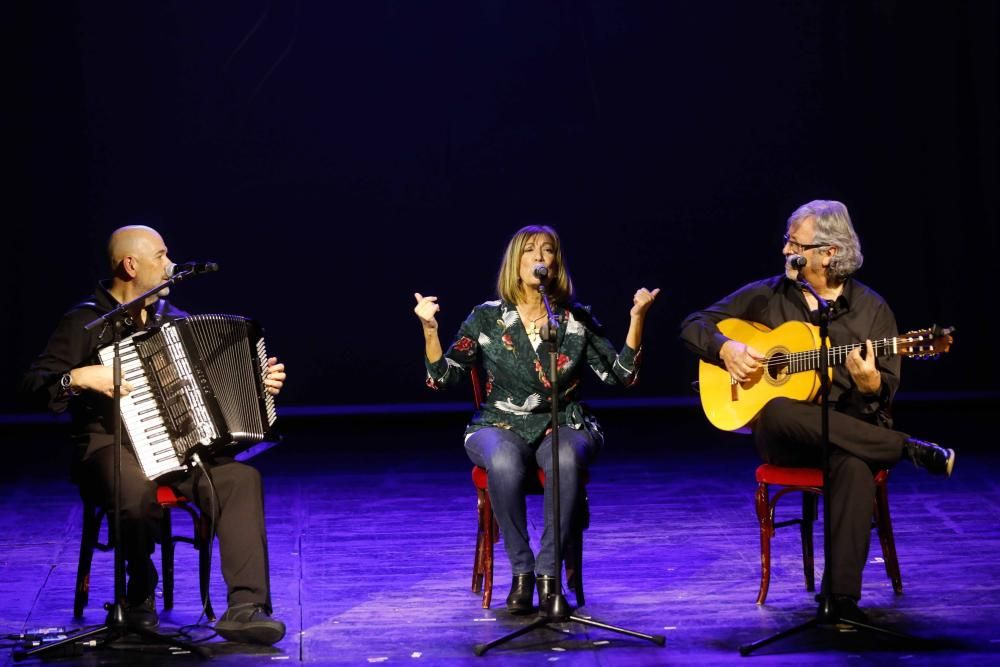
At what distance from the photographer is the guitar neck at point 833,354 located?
389 centimetres

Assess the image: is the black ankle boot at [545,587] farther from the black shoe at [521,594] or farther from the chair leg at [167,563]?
the chair leg at [167,563]

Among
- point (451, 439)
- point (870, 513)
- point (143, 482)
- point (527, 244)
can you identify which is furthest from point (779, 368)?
point (451, 439)

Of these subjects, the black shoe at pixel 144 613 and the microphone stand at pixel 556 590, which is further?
the black shoe at pixel 144 613

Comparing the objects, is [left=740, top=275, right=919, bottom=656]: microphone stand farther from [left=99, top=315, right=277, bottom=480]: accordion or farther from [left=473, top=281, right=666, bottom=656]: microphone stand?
[left=99, top=315, right=277, bottom=480]: accordion

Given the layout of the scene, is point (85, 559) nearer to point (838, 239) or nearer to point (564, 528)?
point (564, 528)

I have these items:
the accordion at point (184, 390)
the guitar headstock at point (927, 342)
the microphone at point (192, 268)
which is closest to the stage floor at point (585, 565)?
the accordion at point (184, 390)

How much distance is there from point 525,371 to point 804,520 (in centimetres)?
106

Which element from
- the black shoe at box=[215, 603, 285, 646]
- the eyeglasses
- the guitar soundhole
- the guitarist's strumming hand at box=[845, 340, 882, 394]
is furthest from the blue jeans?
the eyeglasses

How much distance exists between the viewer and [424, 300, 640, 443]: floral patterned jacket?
437 centimetres

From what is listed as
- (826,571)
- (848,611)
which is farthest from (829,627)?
(826,571)

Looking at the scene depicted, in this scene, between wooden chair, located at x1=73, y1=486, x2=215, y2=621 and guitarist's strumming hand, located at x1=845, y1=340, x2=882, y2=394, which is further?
wooden chair, located at x1=73, y1=486, x2=215, y2=621

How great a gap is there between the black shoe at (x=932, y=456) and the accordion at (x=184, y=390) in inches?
80.2

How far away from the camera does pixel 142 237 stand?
13.8 feet

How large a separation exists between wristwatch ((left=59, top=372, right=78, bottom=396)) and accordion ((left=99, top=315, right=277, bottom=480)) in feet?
0.55
